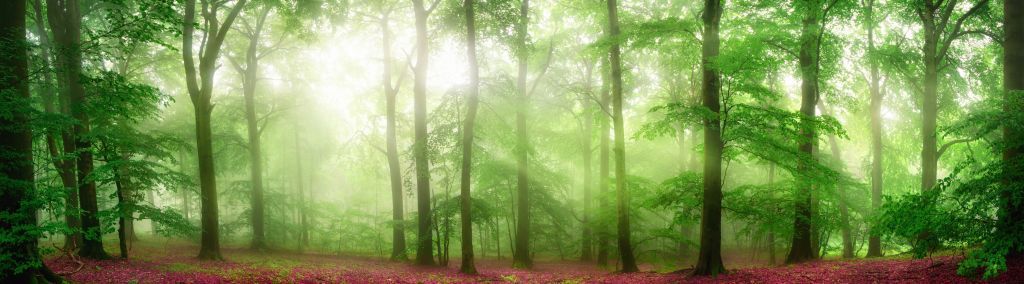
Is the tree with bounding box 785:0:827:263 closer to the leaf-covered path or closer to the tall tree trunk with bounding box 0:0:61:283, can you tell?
the leaf-covered path

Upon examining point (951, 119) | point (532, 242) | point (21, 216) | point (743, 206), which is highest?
point (951, 119)

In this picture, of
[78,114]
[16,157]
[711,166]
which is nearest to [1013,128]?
[711,166]

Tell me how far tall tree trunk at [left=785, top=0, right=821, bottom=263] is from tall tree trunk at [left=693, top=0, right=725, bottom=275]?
6.50ft

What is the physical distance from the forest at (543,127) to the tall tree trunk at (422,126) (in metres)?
0.07

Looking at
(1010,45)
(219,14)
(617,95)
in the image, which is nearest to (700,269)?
(617,95)

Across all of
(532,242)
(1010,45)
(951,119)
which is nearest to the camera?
(1010,45)

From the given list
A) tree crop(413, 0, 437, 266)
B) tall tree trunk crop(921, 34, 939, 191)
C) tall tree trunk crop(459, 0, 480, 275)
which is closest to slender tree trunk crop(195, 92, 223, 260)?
tree crop(413, 0, 437, 266)

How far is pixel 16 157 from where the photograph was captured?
7277 mm

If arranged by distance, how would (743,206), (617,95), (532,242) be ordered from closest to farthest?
(743,206) → (617,95) → (532,242)

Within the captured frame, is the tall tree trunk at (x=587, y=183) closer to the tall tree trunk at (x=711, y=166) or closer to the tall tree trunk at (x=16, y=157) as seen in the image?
the tall tree trunk at (x=711, y=166)

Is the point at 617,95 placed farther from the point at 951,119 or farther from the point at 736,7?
the point at 951,119

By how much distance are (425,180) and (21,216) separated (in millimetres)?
9805

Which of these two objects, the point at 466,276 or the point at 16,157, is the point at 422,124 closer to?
the point at 466,276

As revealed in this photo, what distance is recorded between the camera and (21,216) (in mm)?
6668
